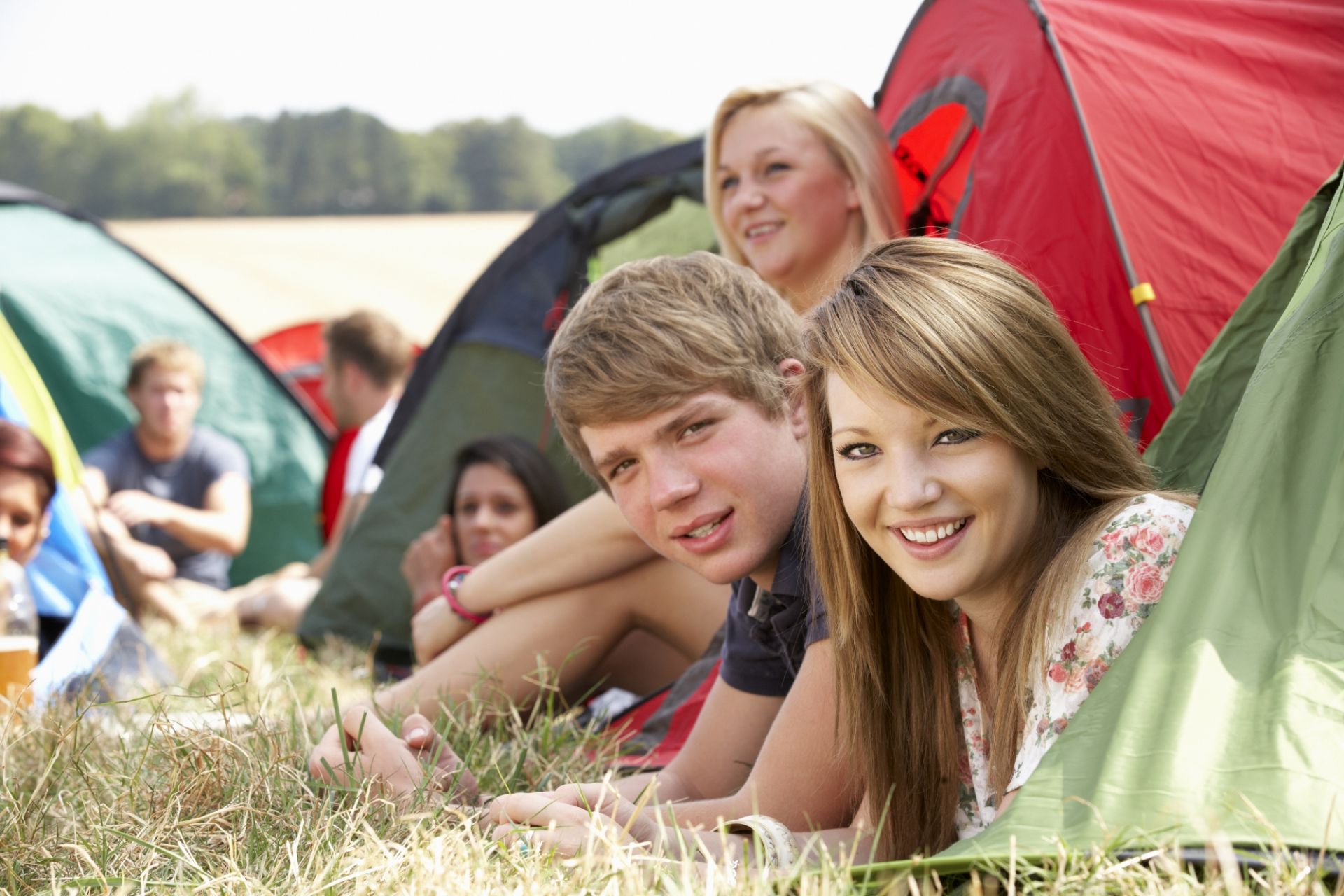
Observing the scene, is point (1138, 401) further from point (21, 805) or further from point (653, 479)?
point (21, 805)

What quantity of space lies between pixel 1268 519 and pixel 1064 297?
1.26 m

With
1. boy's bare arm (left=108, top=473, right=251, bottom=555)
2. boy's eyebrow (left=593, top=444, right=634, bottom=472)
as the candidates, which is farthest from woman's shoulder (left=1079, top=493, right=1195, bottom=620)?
boy's bare arm (left=108, top=473, right=251, bottom=555)

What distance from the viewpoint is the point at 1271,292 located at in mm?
1905

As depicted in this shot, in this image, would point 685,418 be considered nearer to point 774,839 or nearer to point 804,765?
point 804,765

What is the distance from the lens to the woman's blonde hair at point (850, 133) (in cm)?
295

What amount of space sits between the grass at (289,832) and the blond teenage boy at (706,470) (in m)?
0.11

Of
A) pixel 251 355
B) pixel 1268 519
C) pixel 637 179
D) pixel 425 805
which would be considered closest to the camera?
pixel 1268 519

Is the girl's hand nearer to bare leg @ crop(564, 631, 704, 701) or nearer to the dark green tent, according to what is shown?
bare leg @ crop(564, 631, 704, 701)

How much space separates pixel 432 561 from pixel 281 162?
40169 millimetres

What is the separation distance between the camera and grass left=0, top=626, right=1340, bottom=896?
3.72ft

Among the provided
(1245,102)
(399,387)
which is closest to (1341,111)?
(1245,102)

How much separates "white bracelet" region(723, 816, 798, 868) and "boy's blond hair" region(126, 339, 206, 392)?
4.07 m

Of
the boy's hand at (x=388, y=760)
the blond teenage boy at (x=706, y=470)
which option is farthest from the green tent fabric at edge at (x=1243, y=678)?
the boy's hand at (x=388, y=760)

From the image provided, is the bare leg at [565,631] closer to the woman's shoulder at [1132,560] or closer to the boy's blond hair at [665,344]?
the boy's blond hair at [665,344]
